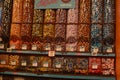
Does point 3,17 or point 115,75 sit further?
point 3,17

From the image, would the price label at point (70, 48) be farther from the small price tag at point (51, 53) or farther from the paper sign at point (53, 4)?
the paper sign at point (53, 4)

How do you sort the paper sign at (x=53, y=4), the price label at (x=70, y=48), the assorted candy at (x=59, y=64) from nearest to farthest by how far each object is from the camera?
1. the assorted candy at (x=59, y=64)
2. the price label at (x=70, y=48)
3. the paper sign at (x=53, y=4)

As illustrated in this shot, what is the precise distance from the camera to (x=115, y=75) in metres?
3.06

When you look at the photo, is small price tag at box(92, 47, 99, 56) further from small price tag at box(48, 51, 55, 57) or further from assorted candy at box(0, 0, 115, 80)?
small price tag at box(48, 51, 55, 57)

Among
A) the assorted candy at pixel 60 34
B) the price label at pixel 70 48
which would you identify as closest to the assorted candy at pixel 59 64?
the assorted candy at pixel 60 34

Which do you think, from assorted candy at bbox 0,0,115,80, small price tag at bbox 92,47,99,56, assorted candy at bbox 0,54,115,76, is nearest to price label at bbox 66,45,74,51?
assorted candy at bbox 0,0,115,80

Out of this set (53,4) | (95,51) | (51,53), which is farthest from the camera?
(53,4)

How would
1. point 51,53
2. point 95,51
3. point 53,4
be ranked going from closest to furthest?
point 95,51
point 51,53
point 53,4

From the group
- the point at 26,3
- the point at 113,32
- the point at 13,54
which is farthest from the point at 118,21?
the point at 13,54

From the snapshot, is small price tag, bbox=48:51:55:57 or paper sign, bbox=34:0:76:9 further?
paper sign, bbox=34:0:76:9

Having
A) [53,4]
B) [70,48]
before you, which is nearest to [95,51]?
[70,48]

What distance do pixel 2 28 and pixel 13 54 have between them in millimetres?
403

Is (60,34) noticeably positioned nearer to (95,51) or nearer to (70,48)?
(70,48)

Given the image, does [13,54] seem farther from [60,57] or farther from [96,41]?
[96,41]
